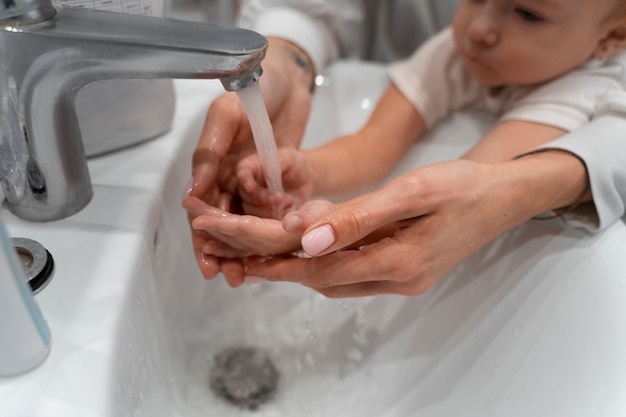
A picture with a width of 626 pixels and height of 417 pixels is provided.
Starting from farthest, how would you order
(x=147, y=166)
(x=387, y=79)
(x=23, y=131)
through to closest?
(x=387, y=79) < (x=147, y=166) < (x=23, y=131)

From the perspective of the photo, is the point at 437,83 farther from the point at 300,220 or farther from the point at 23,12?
the point at 23,12

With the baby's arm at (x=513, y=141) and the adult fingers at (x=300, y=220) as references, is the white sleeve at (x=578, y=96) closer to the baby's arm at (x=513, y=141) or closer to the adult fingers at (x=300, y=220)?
the baby's arm at (x=513, y=141)

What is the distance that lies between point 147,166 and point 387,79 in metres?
0.41

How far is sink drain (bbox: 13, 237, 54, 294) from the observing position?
0.38m

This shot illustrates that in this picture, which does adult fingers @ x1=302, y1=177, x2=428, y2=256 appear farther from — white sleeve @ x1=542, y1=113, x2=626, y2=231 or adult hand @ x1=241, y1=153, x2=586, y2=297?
white sleeve @ x1=542, y1=113, x2=626, y2=231

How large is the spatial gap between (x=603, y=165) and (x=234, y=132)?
32 cm

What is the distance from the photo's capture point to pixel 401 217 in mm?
421

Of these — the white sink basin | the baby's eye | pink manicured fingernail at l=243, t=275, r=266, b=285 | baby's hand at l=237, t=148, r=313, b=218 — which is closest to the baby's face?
the baby's eye

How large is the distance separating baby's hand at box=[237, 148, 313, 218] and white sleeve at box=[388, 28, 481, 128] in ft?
0.67

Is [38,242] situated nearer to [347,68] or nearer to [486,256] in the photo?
[486,256]

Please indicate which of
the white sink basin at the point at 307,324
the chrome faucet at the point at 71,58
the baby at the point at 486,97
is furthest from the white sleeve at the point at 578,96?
the chrome faucet at the point at 71,58

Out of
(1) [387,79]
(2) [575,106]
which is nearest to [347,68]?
(1) [387,79]

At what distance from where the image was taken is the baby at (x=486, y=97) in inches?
20.7

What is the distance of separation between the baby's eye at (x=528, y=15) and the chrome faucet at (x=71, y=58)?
0.32m
